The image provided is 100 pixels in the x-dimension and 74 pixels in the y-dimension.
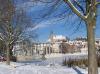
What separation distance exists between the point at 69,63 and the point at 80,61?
1.06 meters

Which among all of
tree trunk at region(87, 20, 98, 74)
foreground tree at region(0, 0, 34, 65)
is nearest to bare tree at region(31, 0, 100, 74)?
tree trunk at region(87, 20, 98, 74)

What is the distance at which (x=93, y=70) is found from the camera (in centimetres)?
1309

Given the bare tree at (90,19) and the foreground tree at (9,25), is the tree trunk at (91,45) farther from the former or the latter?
the foreground tree at (9,25)

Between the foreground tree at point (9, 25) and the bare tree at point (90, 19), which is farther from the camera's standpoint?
the foreground tree at point (9, 25)

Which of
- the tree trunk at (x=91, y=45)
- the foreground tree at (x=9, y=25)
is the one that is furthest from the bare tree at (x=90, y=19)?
the foreground tree at (x=9, y=25)

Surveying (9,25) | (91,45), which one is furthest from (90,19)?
(9,25)

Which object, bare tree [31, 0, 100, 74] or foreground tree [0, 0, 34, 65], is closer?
bare tree [31, 0, 100, 74]

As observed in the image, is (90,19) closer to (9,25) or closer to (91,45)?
(91,45)

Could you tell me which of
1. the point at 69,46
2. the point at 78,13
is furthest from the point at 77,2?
the point at 69,46

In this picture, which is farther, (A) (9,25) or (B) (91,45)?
(A) (9,25)

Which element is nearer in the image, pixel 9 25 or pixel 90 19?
pixel 90 19

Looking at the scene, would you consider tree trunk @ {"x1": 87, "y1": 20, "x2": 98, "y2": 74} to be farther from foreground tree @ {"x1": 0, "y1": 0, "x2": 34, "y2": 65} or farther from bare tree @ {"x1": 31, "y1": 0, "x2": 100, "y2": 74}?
foreground tree @ {"x1": 0, "y1": 0, "x2": 34, "y2": 65}

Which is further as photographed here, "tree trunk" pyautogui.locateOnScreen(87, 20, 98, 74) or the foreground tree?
the foreground tree

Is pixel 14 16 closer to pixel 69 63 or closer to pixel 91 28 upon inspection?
pixel 69 63
